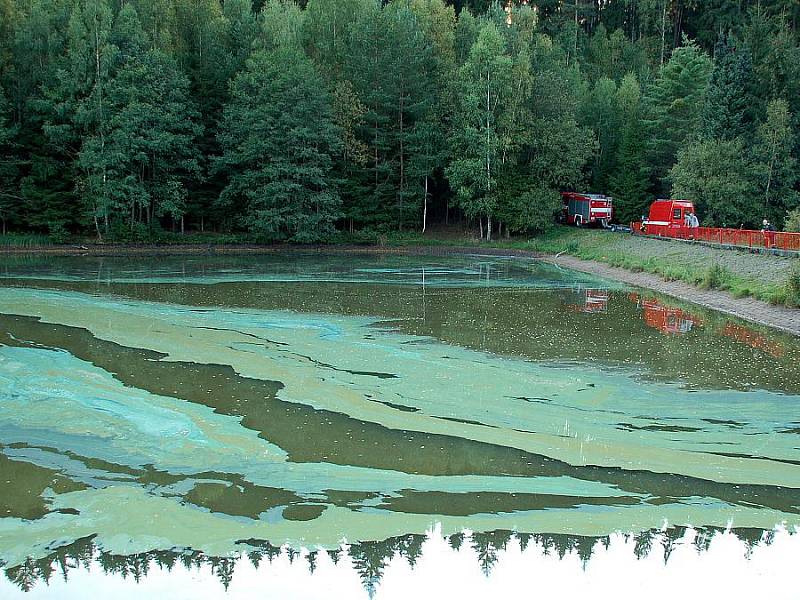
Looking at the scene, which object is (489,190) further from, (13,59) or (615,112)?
(13,59)

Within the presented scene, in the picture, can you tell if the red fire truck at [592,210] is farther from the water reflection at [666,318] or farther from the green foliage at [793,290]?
the green foliage at [793,290]

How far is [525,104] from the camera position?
146 feet

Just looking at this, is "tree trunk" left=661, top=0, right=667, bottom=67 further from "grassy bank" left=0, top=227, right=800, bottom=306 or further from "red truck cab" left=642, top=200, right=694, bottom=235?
"red truck cab" left=642, top=200, right=694, bottom=235

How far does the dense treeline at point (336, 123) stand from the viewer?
39.0 meters

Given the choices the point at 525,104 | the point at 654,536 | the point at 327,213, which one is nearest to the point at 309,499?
the point at 654,536

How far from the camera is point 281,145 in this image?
42656mm

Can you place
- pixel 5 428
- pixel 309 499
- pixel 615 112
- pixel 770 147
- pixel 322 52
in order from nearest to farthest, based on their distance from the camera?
pixel 309 499 < pixel 5 428 < pixel 770 147 < pixel 322 52 < pixel 615 112

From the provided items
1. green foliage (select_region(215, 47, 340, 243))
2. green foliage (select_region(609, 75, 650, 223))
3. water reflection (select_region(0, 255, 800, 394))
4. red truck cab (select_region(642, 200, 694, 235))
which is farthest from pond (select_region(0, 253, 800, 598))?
green foliage (select_region(609, 75, 650, 223))

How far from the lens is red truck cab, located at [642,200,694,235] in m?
38.5

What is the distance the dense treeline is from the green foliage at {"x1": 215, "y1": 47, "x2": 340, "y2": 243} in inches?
4.6

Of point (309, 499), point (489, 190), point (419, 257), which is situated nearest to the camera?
point (309, 499)

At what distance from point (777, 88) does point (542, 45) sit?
50.0ft

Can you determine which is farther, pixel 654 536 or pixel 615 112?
pixel 615 112

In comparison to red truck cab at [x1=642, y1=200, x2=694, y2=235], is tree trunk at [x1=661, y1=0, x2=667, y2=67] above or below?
above
